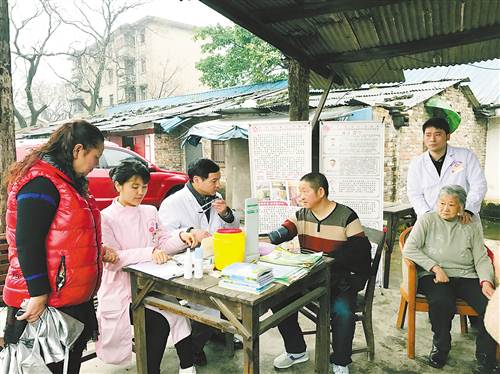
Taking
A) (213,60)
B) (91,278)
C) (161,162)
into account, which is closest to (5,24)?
(91,278)

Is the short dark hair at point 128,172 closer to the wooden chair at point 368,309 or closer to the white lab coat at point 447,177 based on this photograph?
the wooden chair at point 368,309

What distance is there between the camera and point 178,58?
2644 cm

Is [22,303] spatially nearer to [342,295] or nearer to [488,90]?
[342,295]

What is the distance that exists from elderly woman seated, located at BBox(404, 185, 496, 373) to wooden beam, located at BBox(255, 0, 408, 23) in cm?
143

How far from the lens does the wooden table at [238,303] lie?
185cm

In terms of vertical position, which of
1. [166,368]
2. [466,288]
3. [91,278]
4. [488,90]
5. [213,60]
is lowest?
[166,368]

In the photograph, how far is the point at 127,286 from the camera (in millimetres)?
2449

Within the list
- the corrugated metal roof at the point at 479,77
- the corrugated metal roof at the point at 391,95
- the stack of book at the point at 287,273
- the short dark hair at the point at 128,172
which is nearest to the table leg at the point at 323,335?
the stack of book at the point at 287,273

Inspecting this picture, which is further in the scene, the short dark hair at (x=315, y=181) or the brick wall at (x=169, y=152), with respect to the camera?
the brick wall at (x=169, y=152)

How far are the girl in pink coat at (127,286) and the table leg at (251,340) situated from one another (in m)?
0.69

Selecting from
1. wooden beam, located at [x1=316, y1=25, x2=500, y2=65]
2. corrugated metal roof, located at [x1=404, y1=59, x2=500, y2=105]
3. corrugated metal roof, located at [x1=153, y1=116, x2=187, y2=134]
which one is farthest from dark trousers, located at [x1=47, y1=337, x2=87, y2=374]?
corrugated metal roof, located at [x1=404, y1=59, x2=500, y2=105]

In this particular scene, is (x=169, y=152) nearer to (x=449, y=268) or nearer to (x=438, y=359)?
(x=449, y=268)

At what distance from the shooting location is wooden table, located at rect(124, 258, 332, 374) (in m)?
1.85

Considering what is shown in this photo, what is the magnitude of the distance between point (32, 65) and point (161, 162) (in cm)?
1077
